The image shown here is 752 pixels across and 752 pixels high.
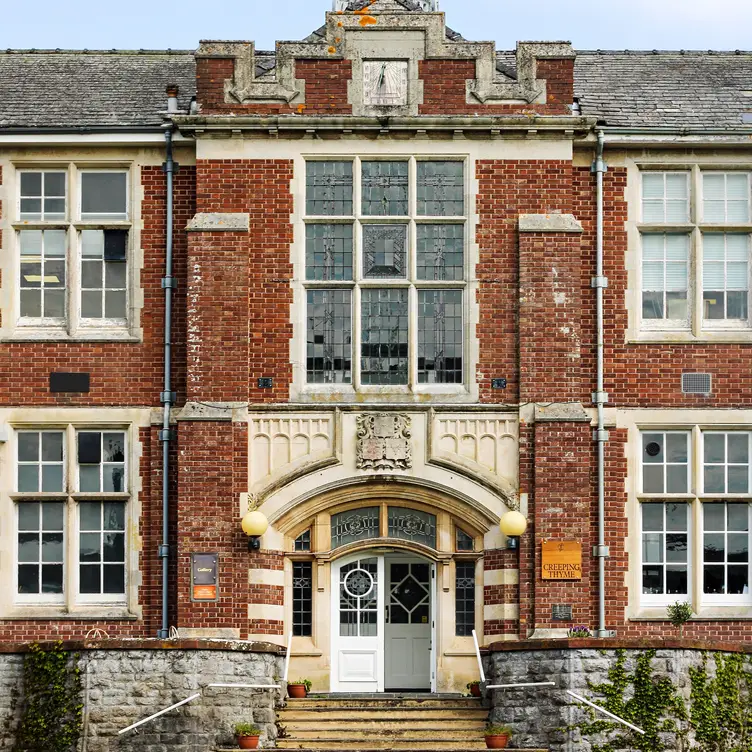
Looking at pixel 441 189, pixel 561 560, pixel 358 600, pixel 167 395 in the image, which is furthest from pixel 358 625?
pixel 441 189

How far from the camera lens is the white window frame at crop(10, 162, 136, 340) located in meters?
24.6

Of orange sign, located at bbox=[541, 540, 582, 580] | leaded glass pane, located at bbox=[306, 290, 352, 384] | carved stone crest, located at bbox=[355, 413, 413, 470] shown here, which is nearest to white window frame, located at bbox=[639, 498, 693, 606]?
orange sign, located at bbox=[541, 540, 582, 580]

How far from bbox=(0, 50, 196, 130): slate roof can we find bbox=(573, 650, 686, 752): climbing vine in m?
9.80

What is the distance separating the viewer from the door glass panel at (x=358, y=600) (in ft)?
80.1

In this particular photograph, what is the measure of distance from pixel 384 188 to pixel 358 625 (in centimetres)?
595

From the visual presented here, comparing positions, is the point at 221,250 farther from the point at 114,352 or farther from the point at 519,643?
the point at 519,643

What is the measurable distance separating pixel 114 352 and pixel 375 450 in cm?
384

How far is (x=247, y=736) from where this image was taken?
834 inches

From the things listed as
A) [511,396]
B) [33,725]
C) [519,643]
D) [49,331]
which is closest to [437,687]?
[519,643]

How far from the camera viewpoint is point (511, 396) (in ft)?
79.2

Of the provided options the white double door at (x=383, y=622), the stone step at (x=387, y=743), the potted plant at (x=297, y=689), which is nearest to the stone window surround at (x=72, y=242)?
the white double door at (x=383, y=622)

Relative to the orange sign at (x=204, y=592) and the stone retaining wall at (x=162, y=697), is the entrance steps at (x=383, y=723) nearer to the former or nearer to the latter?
the stone retaining wall at (x=162, y=697)

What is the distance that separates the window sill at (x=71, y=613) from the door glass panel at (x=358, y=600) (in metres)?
2.77

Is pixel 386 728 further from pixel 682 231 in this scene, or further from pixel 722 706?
pixel 682 231
